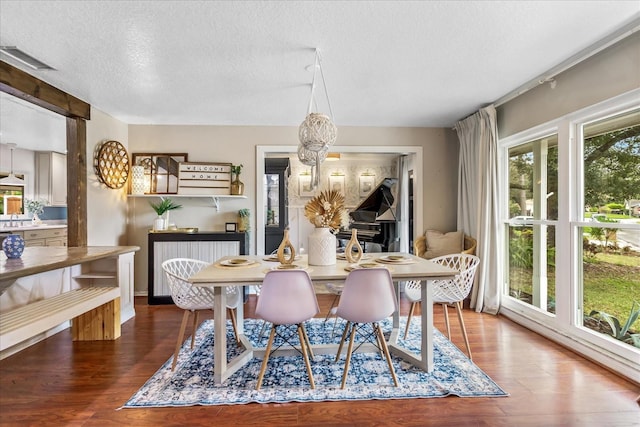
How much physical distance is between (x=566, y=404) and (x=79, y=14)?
12.2 feet

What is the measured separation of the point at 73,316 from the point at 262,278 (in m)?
1.53

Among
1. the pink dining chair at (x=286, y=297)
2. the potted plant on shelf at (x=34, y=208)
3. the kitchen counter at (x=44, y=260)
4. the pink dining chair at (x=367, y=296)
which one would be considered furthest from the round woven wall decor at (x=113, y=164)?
the pink dining chair at (x=367, y=296)

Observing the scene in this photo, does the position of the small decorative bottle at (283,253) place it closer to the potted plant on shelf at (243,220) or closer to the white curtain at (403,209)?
the potted plant on shelf at (243,220)

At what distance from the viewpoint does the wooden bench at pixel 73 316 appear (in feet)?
6.67

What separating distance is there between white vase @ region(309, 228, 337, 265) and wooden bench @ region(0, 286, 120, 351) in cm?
180

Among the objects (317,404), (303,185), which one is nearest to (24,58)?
(317,404)

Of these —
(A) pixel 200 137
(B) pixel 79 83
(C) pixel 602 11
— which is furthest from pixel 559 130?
(B) pixel 79 83

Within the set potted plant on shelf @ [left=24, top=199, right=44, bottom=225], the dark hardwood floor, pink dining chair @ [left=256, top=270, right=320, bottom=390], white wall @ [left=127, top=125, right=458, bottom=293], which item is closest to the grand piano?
white wall @ [left=127, top=125, right=458, bottom=293]

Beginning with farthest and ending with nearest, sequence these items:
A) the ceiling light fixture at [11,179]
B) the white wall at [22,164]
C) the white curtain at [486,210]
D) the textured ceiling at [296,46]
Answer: the white wall at [22,164] → the ceiling light fixture at [11,179] → the white curtain at [486,210] → the textured ceiling at [296,46]

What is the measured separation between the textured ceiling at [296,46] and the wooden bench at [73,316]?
187cm

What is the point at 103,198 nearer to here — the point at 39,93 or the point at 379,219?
the point at 39,93

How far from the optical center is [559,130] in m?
2.94

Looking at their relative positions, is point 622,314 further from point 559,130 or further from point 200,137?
point 200,137

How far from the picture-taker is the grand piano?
6.04 m
